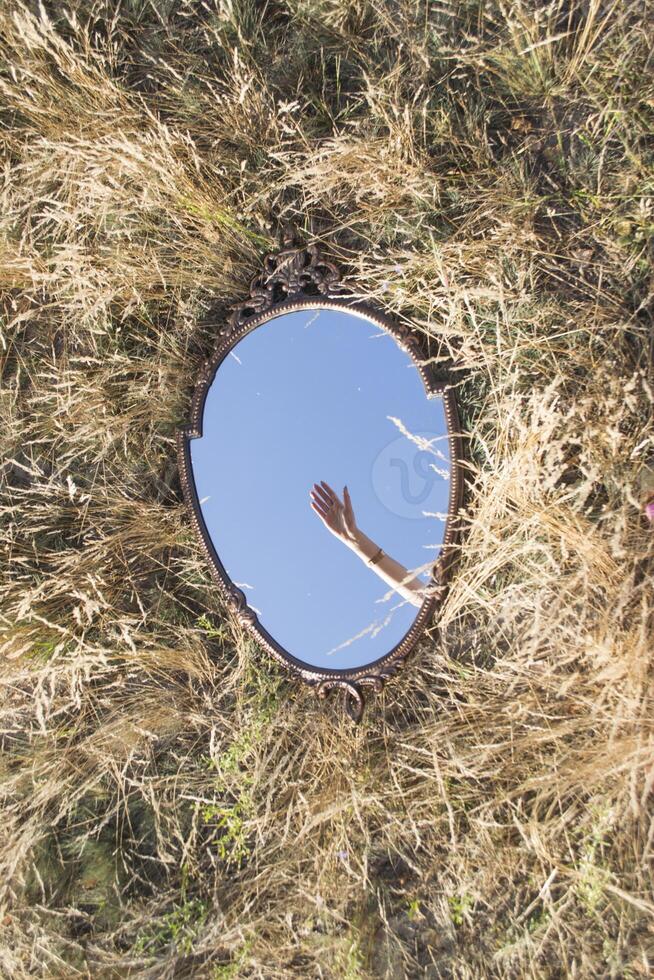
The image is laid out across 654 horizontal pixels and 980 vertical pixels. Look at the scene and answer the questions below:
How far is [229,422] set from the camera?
99.2 inches

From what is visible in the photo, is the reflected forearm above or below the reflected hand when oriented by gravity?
below

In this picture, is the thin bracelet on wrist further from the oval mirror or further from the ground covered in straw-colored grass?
the ground covered in straw-colored grass

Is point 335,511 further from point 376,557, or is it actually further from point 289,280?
point 289,280

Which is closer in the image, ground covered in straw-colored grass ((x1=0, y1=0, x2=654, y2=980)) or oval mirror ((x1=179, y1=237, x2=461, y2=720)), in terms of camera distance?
ground covered in straw-colored grass ((x1=0, y1=0, x2=654, y2=980))

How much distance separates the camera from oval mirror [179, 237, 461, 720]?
2.32 meters

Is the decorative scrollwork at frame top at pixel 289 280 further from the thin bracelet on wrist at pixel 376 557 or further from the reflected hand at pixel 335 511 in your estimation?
the thin bracelet on wrist at pixel 376 557

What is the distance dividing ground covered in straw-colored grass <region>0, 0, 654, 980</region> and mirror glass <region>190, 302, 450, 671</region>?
13cm

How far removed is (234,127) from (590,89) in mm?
1029

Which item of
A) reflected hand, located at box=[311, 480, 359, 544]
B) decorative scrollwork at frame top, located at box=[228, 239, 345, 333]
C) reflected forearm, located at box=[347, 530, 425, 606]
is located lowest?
reflected forearm, located at box=[347, 530, 425, 606]

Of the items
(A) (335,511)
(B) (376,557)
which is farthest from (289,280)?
(B) (376,557)

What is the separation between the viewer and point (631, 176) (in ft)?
7.07

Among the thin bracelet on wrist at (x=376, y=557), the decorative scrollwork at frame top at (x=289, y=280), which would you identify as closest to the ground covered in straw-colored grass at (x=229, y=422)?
the decorative scrollwork at frame top at (x=289, y=280)

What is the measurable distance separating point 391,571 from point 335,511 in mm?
240

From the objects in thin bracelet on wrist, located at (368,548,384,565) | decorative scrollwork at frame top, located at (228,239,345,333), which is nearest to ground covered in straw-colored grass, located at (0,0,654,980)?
decorative scrollwork at frame top, located at (228,239,345,333)
